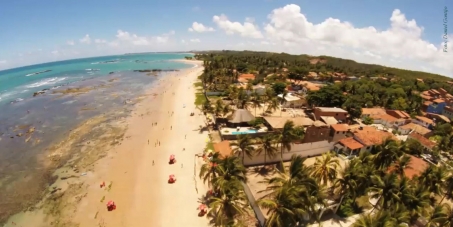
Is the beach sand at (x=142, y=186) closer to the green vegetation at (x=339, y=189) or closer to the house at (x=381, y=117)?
the green vegetation at (x=339, y=189)

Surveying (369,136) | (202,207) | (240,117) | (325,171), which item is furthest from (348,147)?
(202,207)

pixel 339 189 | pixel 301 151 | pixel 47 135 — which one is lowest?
pixel 47 135

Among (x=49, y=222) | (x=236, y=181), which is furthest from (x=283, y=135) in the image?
(x=49, y=222)

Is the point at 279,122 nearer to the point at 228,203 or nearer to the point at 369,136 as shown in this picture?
the point at 369,136

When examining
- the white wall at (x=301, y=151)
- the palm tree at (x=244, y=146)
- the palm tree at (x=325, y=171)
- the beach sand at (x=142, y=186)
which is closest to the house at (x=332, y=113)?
the white wall at (x=301, y=151)

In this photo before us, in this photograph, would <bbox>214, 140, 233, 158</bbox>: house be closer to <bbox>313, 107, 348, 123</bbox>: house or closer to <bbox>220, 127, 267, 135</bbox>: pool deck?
<bbox>220, 127, 267, 135</bbox>: pool deck

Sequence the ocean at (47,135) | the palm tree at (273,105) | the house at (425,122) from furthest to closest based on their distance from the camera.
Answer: the palm tree at (273,105), the house at (425,122), the ocean at (47,135)

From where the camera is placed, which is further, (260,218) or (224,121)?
(224,121)

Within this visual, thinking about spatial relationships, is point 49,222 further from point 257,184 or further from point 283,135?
point 283,135
